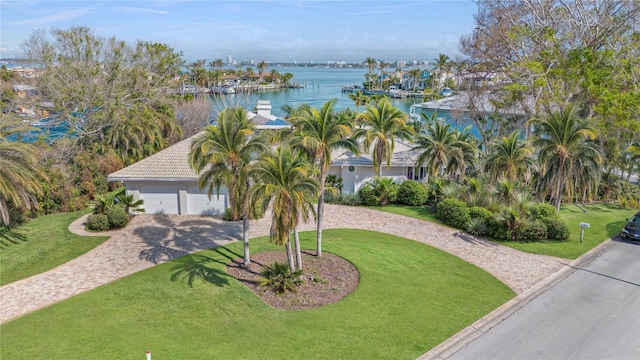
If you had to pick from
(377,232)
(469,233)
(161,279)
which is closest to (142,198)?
(161,279)

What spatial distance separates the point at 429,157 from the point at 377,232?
7.72 metres

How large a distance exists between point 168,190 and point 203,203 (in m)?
2.18

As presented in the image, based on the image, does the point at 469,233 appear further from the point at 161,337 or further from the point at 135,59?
the point at 135,59

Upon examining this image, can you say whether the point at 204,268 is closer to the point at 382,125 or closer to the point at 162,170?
the point at 162,170

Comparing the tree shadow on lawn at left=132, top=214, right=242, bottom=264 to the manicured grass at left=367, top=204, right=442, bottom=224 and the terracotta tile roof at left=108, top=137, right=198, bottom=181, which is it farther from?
the manicured grass at left=367, top=204, right=442, bottom=224

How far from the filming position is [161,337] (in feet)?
41.7

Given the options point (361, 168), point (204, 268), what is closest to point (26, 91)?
point (204, 268)

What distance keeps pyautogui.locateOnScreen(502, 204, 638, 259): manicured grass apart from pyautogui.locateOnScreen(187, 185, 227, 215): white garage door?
15652mm

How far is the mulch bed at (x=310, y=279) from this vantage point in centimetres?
1517

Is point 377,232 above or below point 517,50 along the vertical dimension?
below

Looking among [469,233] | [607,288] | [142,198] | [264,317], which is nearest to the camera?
[264,317]

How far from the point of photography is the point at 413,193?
2705cm

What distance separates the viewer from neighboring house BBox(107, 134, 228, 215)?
23.8m

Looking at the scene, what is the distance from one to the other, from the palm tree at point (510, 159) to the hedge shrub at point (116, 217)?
835 inches
